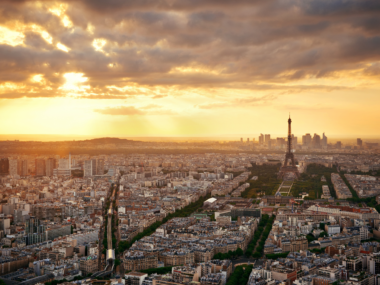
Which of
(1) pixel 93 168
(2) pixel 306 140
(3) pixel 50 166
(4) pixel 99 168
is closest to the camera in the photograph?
(3) pixel 50 166

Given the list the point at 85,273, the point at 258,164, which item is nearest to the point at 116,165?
the point at 258,164

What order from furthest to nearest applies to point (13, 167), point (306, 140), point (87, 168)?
point (306, 140)
point (87, 168)
point (13, 167)

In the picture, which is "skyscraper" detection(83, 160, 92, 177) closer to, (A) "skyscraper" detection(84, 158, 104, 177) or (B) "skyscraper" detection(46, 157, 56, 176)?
(A) "skyscraper" detection(84, 158, 104, 177)

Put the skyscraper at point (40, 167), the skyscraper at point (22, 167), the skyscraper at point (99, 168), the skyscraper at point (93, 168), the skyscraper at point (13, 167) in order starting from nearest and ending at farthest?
the skyscraper at point (13, 167)
the skyscraper at point (22, 167)
the skyscraper at point (40, 167)
the skyscraper at point (93, 168)
the skyscraper at point (99, 168)

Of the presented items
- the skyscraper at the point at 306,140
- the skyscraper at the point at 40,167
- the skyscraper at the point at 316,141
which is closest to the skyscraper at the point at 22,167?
the skyscraper at the point at 40,167

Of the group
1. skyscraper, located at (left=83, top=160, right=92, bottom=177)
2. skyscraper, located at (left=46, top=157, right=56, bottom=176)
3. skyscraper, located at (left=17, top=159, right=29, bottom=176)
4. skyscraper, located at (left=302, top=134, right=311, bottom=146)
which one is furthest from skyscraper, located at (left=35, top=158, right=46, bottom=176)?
skyscraper, located at (left=302, top=134, right=311, bottom=146)

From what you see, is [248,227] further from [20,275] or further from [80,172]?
[80,172]

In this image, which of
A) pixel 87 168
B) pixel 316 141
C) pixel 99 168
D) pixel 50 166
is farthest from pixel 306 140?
pixel 50 166

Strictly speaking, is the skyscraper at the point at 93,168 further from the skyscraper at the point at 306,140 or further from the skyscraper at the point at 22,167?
the skyscraper at the point at 306,140

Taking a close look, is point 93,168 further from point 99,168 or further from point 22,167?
point 22,167
